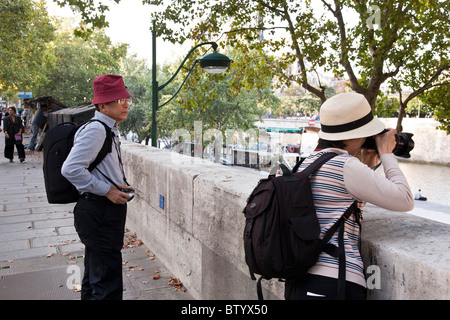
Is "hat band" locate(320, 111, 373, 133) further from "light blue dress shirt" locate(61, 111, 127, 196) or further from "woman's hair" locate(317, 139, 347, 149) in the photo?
"light blue dress shirt" locate(61, 111, 127, 196)

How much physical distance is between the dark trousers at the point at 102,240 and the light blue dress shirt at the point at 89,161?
5.5 inches

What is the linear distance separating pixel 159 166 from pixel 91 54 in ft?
134

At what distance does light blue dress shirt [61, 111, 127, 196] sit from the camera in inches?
108

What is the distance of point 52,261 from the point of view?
4930 mm

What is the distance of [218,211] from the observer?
333 cm

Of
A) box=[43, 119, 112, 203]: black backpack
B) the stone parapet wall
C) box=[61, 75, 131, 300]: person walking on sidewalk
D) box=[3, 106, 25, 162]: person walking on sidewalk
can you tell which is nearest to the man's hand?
box=[61, 75, 131, 300]: person walking on sidewalk

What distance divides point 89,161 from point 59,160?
26cm

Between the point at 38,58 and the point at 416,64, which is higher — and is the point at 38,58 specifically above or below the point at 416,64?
above

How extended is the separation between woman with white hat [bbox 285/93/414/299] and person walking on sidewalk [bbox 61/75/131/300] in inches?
61.0

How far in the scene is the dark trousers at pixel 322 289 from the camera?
1730mm

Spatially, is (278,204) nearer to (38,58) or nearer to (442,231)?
(442,231)

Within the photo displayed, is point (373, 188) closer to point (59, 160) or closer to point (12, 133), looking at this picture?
point (59, 160)

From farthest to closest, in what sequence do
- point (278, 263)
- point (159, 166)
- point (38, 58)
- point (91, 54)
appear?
point (91, 54) → point (38, 58) → point (159, 166) → point (278, 263)

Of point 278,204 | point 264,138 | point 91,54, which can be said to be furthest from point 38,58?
point 278,204
